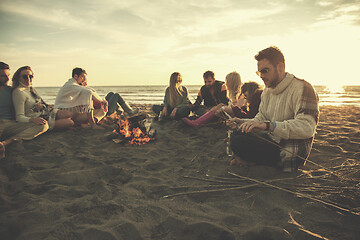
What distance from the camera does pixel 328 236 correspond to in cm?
163

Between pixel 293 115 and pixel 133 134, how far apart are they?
2.92 meters

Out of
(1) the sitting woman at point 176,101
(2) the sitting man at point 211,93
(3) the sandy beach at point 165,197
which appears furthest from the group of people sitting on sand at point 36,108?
(2) the sitting man at point 211,93

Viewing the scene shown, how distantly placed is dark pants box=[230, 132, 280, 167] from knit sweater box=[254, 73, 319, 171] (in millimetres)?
110

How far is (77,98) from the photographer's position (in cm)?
500

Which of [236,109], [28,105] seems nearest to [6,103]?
[28,105]

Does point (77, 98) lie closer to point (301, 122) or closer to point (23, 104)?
point (23, 104)

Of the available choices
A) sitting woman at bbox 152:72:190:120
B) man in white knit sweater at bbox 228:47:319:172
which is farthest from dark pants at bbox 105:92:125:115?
man in white knit sweater at bbox 228:47:319:172

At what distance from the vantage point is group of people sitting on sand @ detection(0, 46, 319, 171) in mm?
2365

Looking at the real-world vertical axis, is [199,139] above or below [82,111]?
below

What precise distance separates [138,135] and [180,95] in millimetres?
2486

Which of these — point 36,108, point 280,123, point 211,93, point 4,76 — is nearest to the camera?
point 280,123

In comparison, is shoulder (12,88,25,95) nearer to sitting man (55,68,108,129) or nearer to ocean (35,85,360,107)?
sitting man (55,68,108,129)

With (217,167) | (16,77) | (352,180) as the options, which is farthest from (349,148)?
(16,77)

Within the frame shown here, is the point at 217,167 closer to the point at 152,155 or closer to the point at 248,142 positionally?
the point at 248,142
